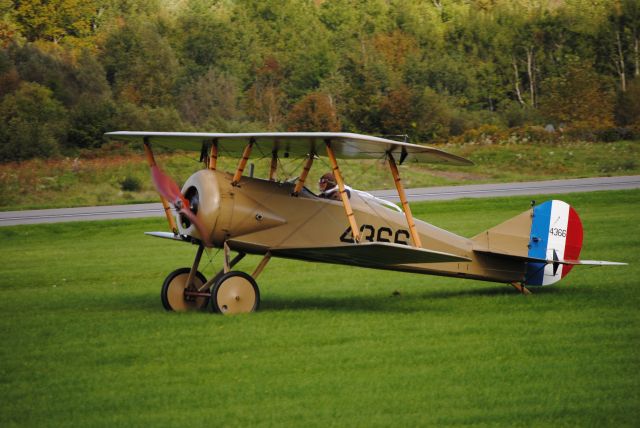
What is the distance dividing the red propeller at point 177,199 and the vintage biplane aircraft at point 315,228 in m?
0.01

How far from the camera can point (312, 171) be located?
34.4 m

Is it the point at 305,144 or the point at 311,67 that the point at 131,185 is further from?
the point at 311,67

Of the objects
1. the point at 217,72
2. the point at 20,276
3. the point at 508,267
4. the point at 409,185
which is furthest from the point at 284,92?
the point at 508,267

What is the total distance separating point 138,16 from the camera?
221 ft

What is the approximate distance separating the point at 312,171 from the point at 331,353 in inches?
965

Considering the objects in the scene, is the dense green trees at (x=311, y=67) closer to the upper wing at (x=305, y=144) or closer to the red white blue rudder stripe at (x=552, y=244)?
the upper wing at (x=305, y=144)

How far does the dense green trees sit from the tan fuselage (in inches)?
1137

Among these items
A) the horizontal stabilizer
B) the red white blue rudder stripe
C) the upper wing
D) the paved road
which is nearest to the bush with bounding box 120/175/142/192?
the paved road

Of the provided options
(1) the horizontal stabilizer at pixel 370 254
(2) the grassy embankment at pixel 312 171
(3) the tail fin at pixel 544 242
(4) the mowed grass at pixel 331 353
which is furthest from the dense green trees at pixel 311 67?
(3) the tail fin at pixel 544 242

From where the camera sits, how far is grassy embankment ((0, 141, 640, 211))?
3353cm

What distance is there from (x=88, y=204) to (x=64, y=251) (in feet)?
36.1

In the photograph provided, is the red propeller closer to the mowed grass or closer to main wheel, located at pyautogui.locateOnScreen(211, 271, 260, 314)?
main wheel, located at pyautogui.locateOnScreen(211, 271, 260, 314)

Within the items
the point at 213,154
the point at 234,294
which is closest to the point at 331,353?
the point at 234,294

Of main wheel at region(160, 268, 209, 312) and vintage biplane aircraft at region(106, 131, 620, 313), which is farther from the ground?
vintage biplane aircraft at region(106, 131, 620, 313)
